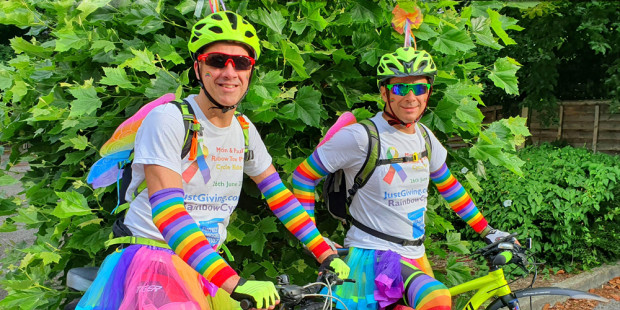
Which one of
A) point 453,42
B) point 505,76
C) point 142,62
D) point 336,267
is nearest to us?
point 336,267

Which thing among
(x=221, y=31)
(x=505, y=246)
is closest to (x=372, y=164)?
(x=505, y=246)

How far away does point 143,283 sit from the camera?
2164mm

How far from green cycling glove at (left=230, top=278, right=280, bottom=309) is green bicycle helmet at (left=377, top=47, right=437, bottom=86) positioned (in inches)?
56.2

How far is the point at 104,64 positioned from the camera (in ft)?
10.8

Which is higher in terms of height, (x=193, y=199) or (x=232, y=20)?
(x=232, y=20)

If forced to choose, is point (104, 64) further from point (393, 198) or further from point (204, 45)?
point (393, 198)

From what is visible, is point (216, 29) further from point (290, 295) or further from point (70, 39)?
point (70, 39)

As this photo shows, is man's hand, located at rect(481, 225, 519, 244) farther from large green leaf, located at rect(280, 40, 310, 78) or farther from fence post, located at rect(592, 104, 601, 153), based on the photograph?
fence post, located at rect(592, 104, 601, 153)

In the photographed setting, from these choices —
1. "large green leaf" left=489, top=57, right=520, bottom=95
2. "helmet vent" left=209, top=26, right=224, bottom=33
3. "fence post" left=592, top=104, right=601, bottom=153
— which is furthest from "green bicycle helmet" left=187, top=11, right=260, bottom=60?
"fence post" left=592, top=104, right=601, bottom=153

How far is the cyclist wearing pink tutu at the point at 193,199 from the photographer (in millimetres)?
2031

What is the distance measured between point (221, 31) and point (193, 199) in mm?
733

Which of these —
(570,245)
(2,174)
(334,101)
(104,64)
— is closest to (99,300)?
(104,64)

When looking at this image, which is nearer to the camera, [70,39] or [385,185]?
[385,185]

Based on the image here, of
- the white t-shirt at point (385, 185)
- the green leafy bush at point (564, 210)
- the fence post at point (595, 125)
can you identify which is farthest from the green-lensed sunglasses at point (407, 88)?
the fence post at point (595, 125)
